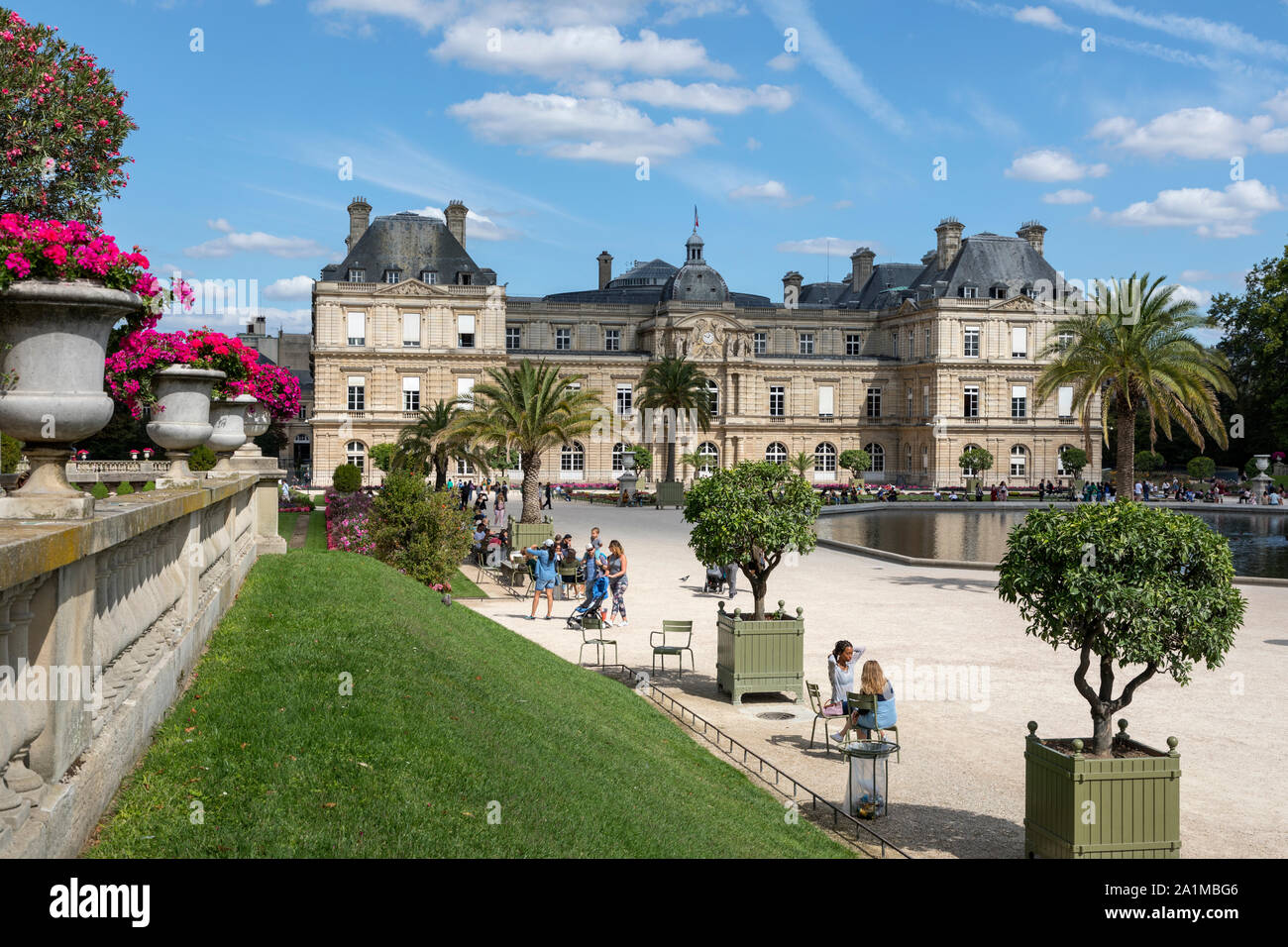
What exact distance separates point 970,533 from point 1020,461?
129 feet

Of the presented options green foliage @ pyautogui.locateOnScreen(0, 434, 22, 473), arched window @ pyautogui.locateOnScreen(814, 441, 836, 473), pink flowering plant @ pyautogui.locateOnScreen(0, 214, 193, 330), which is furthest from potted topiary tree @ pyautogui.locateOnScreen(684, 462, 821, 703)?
arched window @ pyautogui.locateOnScreen(814, 441, 836, 473)

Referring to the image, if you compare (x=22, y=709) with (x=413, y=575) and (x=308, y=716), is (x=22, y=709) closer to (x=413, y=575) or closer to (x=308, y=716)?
(x=308, y=716)

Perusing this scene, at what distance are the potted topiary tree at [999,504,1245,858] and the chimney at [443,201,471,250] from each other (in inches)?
2721

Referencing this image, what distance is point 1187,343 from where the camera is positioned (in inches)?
997

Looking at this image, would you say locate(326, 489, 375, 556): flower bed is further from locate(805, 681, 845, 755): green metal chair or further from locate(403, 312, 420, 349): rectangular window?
locate(403, 312, 420, 349): rectangular window

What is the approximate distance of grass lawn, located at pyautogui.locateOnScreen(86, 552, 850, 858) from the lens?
5.57 meters

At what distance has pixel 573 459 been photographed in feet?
238

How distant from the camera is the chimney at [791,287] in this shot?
9125 centimetres

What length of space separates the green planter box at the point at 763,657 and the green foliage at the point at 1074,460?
215 ft

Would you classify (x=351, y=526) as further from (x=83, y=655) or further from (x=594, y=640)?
(x=83, y=655)

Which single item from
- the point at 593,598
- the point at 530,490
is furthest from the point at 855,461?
the point at 593,598

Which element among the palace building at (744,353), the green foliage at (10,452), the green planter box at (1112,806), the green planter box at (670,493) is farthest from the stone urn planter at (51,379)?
the palace building at (744,353)

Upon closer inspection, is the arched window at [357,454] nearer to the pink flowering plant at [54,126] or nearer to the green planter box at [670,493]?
the green planter box at [670,493]
